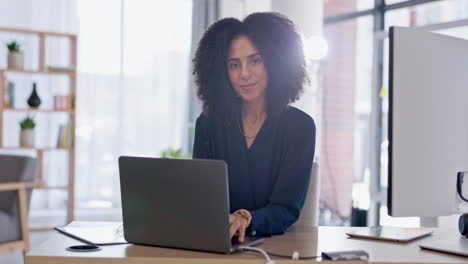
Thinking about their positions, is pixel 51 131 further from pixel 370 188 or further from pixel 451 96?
pixel 451 96

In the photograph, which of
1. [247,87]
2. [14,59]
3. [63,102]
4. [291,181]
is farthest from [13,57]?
[291,181]

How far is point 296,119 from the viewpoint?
5.89 feet

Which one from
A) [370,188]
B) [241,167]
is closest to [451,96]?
[241,167]

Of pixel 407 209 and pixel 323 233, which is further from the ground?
pixel 407 209

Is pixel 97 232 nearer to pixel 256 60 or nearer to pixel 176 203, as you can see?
pixel 176 203

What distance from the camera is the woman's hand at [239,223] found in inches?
54.6

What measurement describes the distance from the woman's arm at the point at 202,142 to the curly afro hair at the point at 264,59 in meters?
0.06

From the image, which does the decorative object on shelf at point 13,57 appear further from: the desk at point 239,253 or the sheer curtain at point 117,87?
the desk at point 239,253

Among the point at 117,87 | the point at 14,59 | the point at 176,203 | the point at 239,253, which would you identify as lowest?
the point at 239,253

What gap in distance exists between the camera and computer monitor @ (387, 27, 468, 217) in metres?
1.22

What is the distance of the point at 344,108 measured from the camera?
250 inches

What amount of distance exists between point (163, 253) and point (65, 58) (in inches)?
198

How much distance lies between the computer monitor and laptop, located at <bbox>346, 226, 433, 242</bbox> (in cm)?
20

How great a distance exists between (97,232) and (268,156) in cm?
56
